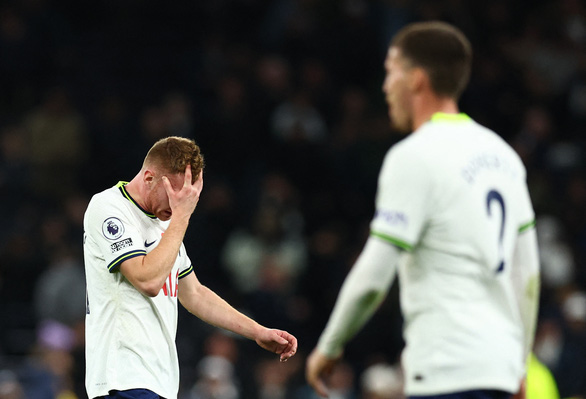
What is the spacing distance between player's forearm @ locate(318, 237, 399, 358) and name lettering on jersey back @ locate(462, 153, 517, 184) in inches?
17.6

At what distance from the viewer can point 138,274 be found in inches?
177

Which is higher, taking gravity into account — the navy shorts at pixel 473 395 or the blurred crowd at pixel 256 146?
the navy shorts at pixel 473 395

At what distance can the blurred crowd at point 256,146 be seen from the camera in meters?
11.6

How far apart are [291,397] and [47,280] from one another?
3.20 meters

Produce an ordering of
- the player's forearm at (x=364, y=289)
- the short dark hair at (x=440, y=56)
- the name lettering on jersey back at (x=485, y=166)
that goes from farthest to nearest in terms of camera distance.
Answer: the short dark hair at (x=440, y=56), the name lettering on jersey back at (x=485, y=166), the player's forearm at (x=364, y=289)

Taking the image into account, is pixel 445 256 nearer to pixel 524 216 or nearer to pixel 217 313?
pixel 524 216

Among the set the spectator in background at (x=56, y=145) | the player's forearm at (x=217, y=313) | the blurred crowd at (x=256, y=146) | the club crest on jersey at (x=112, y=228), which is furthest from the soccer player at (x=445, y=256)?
the spectator in background at (x=56, y=145)

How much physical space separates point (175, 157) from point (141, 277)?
0.60 meters

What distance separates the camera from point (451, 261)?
3.79m

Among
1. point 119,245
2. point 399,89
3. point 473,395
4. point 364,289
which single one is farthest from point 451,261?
point 119,245

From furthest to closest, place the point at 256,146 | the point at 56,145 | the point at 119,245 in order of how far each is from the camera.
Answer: the point at 256,146, the point at 56,145, the point at 119,245

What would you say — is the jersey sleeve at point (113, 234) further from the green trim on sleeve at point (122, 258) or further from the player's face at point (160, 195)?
the player's face at point (160, 195)

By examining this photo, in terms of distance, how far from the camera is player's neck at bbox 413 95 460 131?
4066mm

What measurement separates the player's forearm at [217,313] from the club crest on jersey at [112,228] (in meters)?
0.68
